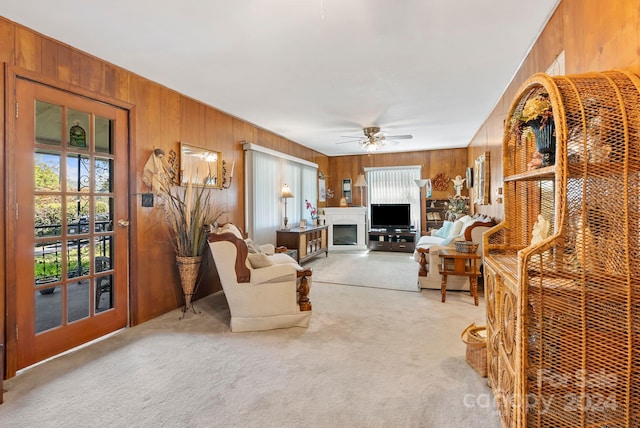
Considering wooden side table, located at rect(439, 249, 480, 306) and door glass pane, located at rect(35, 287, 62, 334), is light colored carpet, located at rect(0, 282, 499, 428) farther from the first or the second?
wooden side table, located at rect(439, 249, 480, 306)

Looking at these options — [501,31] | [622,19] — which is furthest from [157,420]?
[501,31]

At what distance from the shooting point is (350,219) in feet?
25.2

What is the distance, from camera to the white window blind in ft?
15.7

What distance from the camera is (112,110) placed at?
2867mm

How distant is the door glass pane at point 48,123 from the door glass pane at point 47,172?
4.1 inches

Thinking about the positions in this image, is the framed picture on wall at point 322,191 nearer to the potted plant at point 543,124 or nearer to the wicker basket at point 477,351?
the wicker basket at point 477,351

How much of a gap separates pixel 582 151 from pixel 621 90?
0.27m

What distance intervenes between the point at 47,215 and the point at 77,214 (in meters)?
0.21

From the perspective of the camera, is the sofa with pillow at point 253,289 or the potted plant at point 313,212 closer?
the sofa with pillow at point 253,289

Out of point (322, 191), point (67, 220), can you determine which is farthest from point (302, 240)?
Result: point (67, 220)

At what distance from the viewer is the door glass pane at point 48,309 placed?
2346 millimetres

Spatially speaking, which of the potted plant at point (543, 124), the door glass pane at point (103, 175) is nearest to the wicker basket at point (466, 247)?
the potted plant at point (543, 124)

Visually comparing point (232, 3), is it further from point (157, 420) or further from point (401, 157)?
point (401, 157)

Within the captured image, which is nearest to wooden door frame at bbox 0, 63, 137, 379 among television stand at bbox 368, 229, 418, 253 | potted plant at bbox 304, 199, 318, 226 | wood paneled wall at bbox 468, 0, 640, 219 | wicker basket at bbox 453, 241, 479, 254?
wood paneled wall at bbox 468, 0, 640, 219
